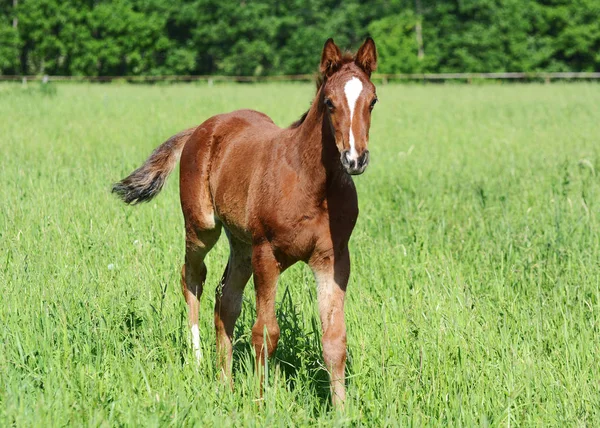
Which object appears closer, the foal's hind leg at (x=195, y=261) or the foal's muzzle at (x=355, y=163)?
the foal's muzzle at (x=355, y=163)

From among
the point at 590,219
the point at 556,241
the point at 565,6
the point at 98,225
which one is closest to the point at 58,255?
the point at 98,225

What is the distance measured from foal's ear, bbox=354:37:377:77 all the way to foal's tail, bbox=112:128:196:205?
2.05m

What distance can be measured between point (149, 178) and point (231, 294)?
1.24 metres

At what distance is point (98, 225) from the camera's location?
6312mm

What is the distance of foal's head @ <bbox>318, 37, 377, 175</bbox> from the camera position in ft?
10.6

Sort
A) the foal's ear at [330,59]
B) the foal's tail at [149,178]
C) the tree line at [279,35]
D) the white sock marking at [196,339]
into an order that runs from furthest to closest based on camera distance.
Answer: the tree line at [279,35], the foal's tail at [149,178], the white sock marking at [196,339], the foal's ear at [330,59]

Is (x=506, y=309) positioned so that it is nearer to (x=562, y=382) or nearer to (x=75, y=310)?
(x=562, y=382)

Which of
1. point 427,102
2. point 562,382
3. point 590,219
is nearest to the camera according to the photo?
point 562,382

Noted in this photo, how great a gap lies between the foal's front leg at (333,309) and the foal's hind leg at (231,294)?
89 cm

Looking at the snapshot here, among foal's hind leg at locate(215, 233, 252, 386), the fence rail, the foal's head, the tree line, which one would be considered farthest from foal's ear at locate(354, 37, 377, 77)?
the tree line

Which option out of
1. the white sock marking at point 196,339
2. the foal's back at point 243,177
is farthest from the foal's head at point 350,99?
the white sock marking at point 196,339

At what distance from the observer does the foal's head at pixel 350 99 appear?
322 cm

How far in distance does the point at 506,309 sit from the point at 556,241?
174 cm

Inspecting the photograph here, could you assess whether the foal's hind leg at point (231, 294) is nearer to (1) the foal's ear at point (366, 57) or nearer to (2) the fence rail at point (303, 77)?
(1) the foal's ear at point (366, 57)
